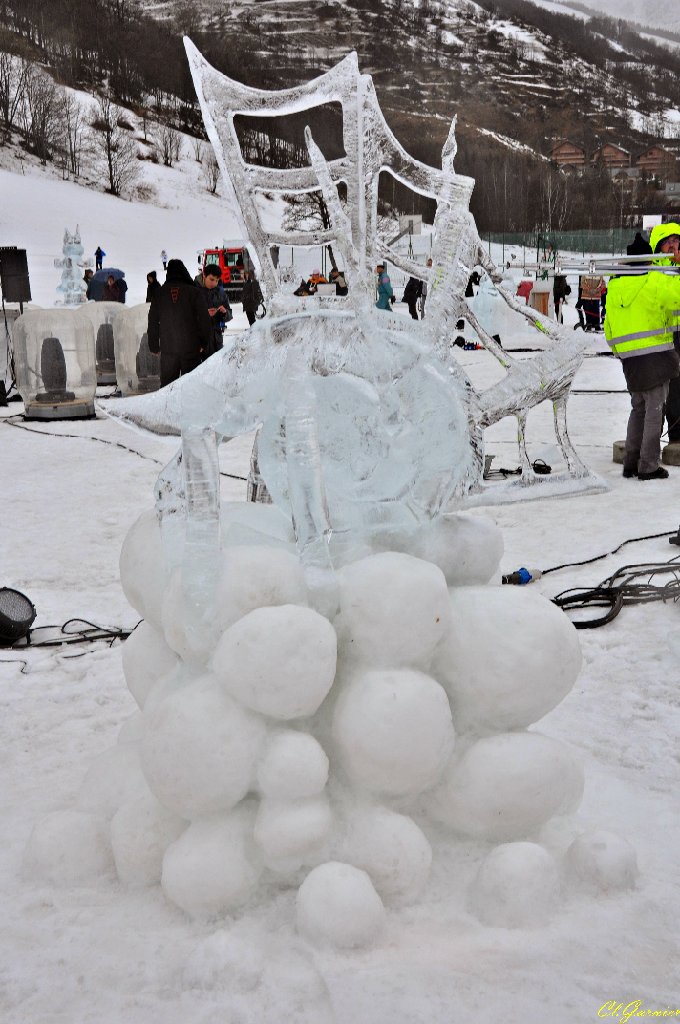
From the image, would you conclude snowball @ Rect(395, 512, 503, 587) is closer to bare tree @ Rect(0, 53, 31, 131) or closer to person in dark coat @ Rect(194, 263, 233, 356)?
person in dark coat @ Rect(194, 263, 233, 356)

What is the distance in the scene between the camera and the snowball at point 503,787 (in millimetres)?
2102

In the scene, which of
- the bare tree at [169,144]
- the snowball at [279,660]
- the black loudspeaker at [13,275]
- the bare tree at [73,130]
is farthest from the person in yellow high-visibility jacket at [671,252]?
the bare tree at [169,144]

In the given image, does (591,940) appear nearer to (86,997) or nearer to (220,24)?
(86,997)

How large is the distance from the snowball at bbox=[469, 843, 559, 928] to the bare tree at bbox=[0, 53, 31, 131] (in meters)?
52.8

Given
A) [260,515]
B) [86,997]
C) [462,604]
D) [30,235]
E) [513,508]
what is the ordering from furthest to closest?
[30,235] → [513,508] → [260,515] → [462,604] → [86,997]

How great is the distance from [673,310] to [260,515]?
4565 mm

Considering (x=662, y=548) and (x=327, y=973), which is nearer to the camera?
(x=327, y=973)

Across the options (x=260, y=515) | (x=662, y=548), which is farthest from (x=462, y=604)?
(x=662, y=548)

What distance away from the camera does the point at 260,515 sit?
2.43 metres

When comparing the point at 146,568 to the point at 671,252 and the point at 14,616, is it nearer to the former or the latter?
the point at 14,616

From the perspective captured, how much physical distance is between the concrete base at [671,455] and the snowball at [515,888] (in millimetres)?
5389

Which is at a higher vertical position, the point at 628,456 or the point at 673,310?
the point at 673,310

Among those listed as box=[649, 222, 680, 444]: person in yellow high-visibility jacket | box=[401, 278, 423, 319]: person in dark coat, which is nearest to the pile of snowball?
box=[649, 222, 680, 444]: person in yellow high-visibility jacket
